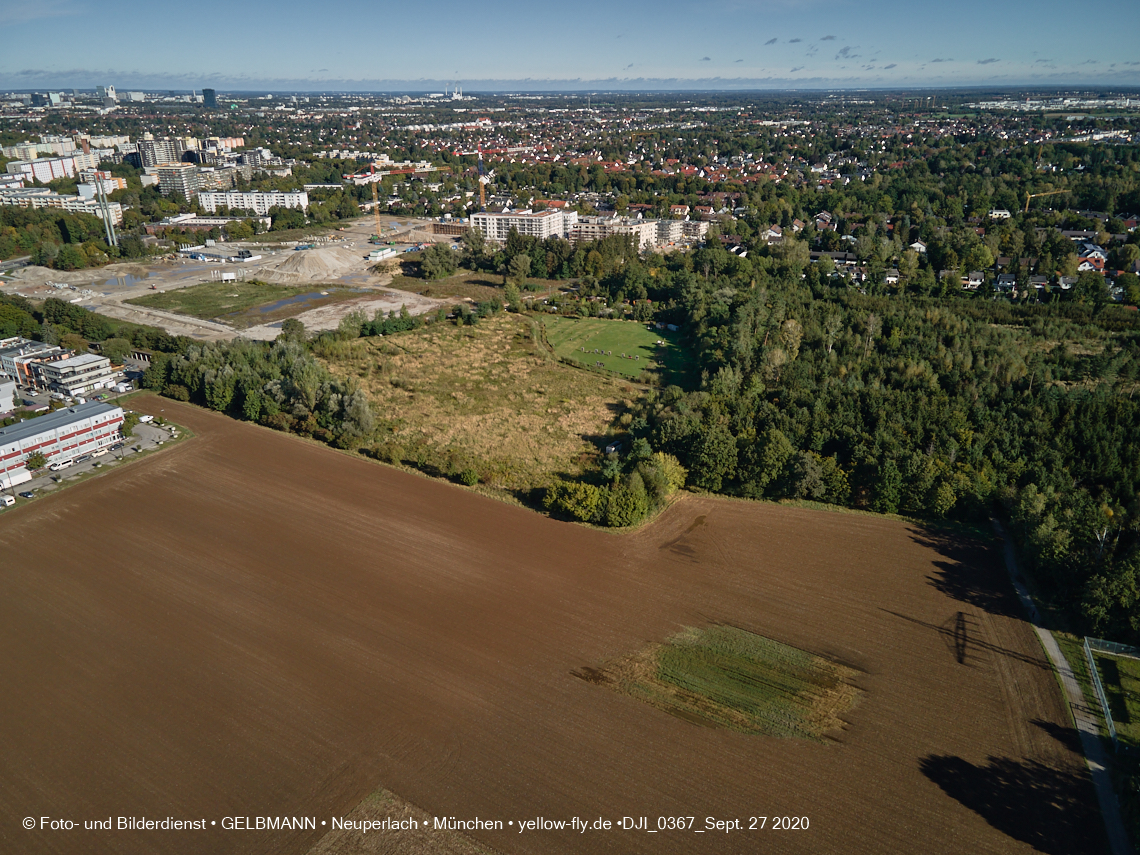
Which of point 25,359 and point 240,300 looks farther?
point 240,300

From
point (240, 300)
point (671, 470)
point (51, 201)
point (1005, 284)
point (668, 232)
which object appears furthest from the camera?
point (51, 201)

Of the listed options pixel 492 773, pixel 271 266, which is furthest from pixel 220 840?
pixel 271 266

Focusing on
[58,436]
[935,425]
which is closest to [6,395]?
[58,436]

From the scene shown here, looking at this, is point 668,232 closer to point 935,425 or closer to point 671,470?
point 935,425

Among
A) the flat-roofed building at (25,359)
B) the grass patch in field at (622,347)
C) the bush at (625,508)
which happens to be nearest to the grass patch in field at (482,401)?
the grass patch in field at (622,347)

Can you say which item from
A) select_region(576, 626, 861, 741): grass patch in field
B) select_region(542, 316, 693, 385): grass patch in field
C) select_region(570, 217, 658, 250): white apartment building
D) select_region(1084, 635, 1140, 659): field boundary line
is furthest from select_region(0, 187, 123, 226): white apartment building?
select_region(1084, 635, 1140, 659): field boundary line

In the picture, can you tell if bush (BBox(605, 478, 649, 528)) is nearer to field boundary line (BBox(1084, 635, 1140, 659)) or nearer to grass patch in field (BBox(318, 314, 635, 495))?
grass patch in field (BBox(318, 314, 635, 495))
